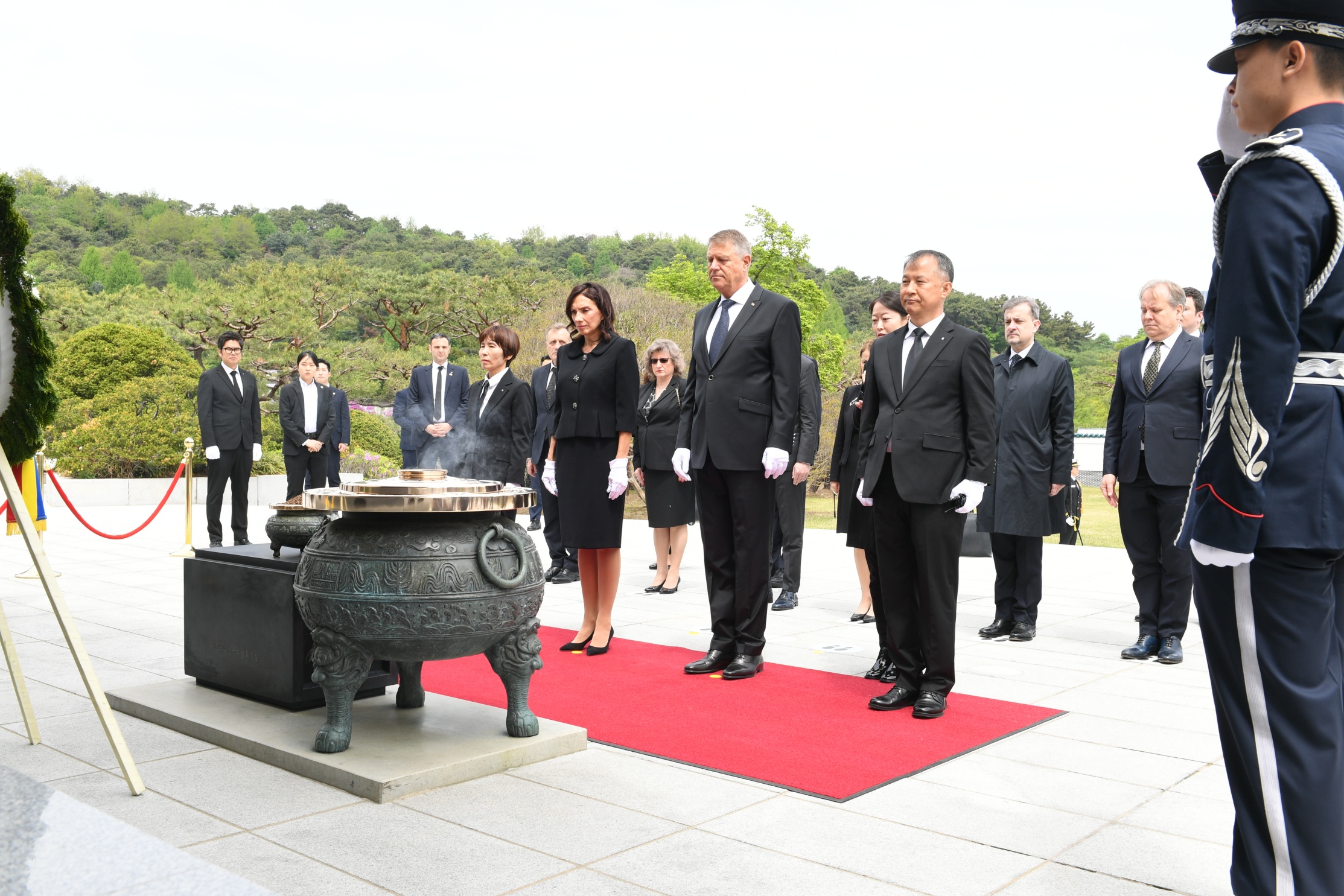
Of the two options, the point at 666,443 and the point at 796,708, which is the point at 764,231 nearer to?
the point at 666,443

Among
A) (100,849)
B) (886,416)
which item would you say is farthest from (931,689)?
(100,849)

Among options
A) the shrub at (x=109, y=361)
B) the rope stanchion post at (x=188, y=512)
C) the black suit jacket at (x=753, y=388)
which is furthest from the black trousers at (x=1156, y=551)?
the shrub at (x=109, y=361)

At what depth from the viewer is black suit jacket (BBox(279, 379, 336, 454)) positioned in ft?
35.0

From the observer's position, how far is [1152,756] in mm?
3652

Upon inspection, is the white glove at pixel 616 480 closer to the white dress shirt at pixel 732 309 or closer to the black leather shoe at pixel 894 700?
the white dress shirt at pixel 732 309

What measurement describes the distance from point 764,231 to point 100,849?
31910 mm

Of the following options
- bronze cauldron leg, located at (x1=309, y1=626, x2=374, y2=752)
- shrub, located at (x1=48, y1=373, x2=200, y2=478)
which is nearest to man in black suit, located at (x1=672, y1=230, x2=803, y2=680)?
bronze cauldron leg, located at (x1=309, y1=626, x2=374, y2=752)

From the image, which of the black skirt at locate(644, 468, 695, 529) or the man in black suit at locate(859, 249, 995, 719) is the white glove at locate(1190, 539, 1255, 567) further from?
the black skirt at locate(644, 468, 695, 529)

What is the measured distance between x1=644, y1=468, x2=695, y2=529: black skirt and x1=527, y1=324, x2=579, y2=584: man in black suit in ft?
2.24

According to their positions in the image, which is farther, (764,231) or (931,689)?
(764,231)

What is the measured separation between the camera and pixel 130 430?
1541 centimetres

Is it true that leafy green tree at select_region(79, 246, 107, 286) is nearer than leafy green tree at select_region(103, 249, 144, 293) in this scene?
Yes

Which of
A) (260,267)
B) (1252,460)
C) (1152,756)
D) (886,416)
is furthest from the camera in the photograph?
(260,267)

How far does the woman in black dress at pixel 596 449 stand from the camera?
17.2 feet
